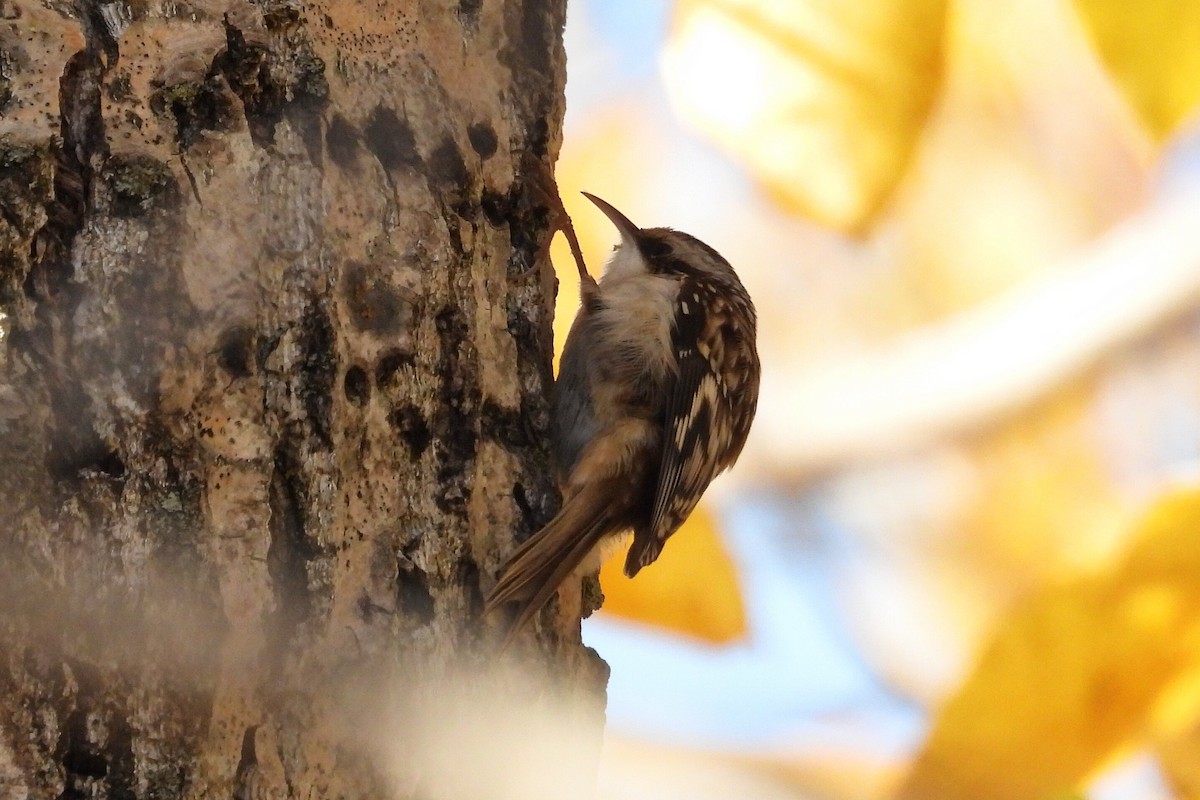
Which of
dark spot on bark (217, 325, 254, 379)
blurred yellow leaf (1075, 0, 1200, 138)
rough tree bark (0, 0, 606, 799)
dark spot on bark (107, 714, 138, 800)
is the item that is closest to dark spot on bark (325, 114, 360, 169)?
rough tree bark (0, 0, 606, 799)

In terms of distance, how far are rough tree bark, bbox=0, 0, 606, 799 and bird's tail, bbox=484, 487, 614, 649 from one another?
35 mm

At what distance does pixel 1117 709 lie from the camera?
9.43 ft

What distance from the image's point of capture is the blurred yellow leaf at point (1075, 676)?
283cm

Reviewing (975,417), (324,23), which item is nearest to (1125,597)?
(975,417)

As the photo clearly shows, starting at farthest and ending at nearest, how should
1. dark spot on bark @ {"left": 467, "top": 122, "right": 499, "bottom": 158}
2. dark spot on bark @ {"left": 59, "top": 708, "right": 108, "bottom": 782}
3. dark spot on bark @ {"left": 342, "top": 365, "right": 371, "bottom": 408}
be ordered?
dark spot on bark @ {"left": 467, "top": 122, "right": 499, "bottom": 158} → dark spot on bark @ {"left": 342, "top": 365, "right": 371, "bottom": 408} → dark spot on bark @ {"left": 59, "top": 708, "right": 108, "bottom": 782}

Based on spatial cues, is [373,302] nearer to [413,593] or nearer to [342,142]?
[342,142]

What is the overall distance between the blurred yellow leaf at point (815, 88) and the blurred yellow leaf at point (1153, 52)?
0.35m

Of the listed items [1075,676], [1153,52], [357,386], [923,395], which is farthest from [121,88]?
[1075,676]

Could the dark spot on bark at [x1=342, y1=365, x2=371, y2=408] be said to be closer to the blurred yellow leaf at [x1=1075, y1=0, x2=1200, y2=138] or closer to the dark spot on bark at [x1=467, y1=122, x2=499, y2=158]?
the dark spot on bark at [x1=467, y1=122, x2=499, y2=158]

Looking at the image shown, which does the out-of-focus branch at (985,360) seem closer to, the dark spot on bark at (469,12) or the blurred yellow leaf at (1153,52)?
the blurred yellow leaf at (1153,52)

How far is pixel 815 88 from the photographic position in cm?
274

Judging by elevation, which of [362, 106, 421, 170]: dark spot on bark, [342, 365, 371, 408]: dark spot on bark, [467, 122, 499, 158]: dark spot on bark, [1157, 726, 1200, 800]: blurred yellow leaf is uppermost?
[1157, 726, 1200, 800]: blurred yellow leaf

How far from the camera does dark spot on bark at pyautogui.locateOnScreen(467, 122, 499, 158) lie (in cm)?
132

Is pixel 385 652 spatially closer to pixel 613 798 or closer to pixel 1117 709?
pixel 613 798
